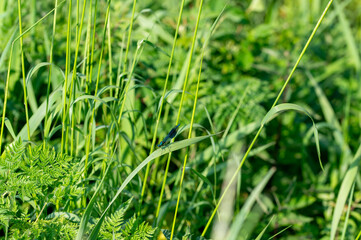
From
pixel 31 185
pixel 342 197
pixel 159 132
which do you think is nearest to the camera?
pixel 31 185

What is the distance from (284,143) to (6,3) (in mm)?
1479

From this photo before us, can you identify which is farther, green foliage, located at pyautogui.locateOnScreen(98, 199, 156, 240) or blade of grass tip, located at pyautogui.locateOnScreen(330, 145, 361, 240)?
blade of grass tip, located at pyautogui.locateOnScreen(330, 145, 361, 240)

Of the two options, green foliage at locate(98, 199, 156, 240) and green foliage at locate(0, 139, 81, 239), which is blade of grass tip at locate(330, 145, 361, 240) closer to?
green foliage at locate(98, 199, 156, 240)

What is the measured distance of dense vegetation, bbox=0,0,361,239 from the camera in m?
0.95

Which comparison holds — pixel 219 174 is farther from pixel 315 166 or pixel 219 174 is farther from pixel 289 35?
pixel 289 35

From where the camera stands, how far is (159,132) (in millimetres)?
1515

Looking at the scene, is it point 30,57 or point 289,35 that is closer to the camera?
point 30,57

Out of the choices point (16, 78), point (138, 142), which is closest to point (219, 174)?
point (138, 142)

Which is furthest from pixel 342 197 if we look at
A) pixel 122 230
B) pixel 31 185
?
pixel 31 185

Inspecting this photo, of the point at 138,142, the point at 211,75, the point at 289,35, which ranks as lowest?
the point at 138,142

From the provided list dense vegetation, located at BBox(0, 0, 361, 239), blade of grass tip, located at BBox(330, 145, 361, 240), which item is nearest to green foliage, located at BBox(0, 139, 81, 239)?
dense vegetation, located at BBox(0, 0, 361, 239)

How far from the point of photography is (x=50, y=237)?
910 mm

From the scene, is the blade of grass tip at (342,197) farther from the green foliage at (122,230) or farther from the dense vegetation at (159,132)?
the green foliage at (122,230)

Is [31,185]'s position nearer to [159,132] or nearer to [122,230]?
[122,230]
